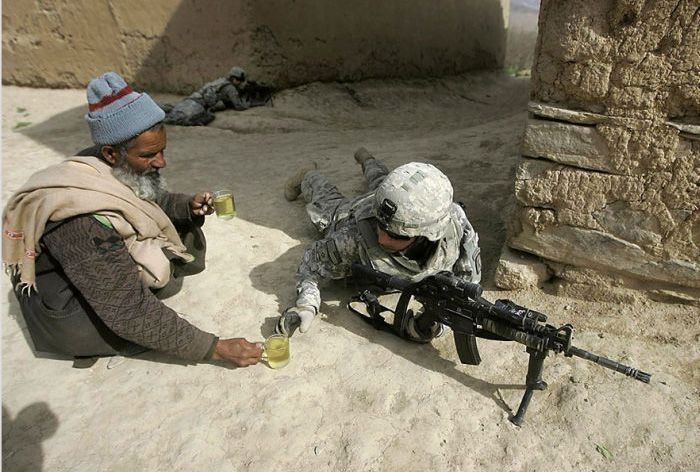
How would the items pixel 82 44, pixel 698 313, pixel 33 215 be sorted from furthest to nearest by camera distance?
pixel 82 44 → pixel 698 313 → pixel 33 215

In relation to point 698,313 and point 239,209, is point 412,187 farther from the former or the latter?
point 239,209

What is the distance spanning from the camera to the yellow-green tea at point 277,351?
2531 millimetres

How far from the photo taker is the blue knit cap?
2404mm

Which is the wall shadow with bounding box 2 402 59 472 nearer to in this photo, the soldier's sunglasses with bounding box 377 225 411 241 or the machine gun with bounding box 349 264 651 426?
the machine gun with bounding box 349 264 651 426

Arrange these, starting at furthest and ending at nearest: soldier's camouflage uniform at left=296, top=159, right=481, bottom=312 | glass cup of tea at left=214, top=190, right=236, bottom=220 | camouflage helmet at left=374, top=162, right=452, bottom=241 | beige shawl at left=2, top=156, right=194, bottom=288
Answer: glass cup of tea at left=214, top=190, right=236, bottom=220 → soldier's camouflage uniform at left=296, top=159, right=481, bottom=312 → camouflage helmet at left=374, top=162, right=452, bottom=241 → beige shawl at left=2, top=156, right=194, bottom=288

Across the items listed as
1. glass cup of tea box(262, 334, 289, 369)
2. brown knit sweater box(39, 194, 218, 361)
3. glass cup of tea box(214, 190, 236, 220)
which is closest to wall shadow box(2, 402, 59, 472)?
brown knit sweater box(39, 194, 218, 361)

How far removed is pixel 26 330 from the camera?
2.94m

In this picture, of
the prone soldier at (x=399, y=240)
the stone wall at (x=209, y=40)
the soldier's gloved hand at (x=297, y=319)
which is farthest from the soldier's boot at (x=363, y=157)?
the stone wall at (x=209, y=40)

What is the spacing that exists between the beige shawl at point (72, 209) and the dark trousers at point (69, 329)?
195 millimetres

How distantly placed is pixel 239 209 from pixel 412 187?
2.49 m

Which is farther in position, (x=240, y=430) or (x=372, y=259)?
(x=372, y=259)

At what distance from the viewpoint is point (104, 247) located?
2283 millimetres

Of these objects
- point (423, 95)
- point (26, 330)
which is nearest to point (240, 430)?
point (26, 330)

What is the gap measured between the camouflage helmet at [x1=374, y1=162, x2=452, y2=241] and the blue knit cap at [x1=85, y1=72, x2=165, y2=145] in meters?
1.31
